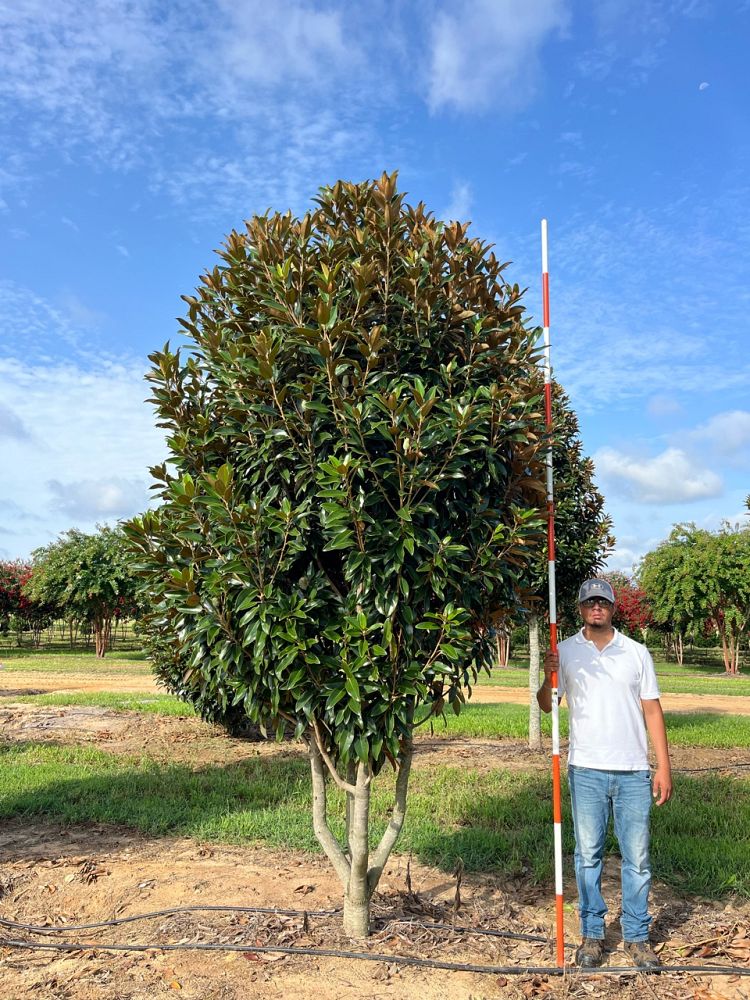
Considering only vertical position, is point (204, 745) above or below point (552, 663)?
below

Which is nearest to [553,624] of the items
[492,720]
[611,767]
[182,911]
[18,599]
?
[611,767]

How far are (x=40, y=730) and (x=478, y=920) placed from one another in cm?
1114

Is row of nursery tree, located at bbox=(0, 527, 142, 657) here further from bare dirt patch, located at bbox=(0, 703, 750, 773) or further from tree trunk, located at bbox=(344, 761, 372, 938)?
tree trunk, located at bbox=(344, 761, 372, 938)

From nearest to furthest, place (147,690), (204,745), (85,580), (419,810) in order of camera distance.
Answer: (419,810) → (204,745) → (147,690) → (85,580)

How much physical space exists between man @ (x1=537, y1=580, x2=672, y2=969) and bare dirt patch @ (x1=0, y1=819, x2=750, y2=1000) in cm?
33

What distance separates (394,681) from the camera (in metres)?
4.20

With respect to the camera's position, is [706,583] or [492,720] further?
[706,583]

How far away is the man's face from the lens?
16.0ft

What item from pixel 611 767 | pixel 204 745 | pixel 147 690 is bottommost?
pixel 147 690

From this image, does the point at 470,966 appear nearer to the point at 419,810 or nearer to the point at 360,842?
the point at 360,842

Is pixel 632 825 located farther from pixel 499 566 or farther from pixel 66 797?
pixel 66 797

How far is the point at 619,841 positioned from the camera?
4.75 m

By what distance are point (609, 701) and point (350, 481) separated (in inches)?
88.6

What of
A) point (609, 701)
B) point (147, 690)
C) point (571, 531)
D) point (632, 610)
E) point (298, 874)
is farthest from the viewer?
point (632, 610)
